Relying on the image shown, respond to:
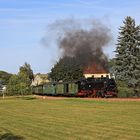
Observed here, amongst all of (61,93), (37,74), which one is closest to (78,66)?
(61,93)

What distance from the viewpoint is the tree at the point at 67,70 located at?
334 feet

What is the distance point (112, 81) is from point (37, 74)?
114 m

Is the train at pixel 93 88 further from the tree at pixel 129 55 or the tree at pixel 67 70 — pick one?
the tree at pixel 67 70

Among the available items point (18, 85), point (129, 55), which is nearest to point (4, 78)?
point (18, 85)

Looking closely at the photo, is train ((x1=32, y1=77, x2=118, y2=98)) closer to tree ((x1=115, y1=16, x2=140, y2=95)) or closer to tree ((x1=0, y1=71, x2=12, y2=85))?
tree ((x1=115, y1=16, x2=140, y2=95))

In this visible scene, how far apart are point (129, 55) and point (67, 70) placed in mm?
41465

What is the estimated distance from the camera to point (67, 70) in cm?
10525

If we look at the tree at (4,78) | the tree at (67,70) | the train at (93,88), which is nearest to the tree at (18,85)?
the tree at (67,70)

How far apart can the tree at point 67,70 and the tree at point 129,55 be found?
33748mm

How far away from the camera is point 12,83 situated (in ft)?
287

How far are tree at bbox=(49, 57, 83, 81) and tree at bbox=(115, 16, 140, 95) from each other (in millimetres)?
33748

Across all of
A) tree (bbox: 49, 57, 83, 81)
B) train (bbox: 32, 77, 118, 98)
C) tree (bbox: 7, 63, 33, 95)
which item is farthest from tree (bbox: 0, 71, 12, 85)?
train (bbox: 32, 77, 118, 98)

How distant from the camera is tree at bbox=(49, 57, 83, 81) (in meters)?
102

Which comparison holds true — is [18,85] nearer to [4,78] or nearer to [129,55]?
[129,55]
